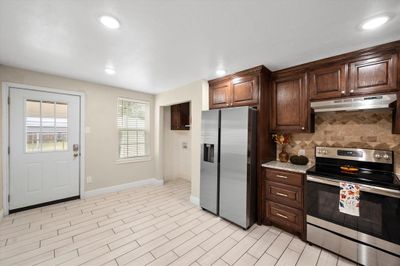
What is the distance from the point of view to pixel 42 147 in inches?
117

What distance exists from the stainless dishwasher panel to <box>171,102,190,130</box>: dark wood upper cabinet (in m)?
2.01

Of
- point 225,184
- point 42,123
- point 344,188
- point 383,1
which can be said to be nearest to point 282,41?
point 383,1

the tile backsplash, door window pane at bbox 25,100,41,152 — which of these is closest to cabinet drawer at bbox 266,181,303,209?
the tile backsplash

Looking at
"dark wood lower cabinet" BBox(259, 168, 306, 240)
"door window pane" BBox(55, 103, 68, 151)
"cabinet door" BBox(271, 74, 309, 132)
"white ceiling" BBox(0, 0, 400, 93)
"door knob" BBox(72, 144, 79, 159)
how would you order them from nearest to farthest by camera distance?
"white ceiling" BBox(0, 0, 400, 93)
"dark wood lower cabinet" BBox(259, 168, 306, 240)
"cabinet door" BBox(271, 74, 309, 132)
"door window pane" BBox(55, 103, 68, 151)
"door knob" BBox(72, 144, 79, 159)

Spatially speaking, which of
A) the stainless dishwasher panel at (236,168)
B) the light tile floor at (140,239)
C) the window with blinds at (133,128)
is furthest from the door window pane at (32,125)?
the stainless dishwasher panel at (236,168)

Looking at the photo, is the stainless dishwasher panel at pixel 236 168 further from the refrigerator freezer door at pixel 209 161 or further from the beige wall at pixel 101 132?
the beige wall at pixel 101 132

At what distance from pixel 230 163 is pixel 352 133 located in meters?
1.68

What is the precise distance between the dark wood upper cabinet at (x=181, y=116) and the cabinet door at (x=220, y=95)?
56.3 inches

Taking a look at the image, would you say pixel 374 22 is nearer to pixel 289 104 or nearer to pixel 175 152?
pixel 289 104

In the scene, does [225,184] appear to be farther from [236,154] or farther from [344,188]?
[344,188]

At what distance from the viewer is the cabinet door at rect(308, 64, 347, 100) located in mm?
2057

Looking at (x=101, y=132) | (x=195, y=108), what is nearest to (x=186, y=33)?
(x=195, y=108)

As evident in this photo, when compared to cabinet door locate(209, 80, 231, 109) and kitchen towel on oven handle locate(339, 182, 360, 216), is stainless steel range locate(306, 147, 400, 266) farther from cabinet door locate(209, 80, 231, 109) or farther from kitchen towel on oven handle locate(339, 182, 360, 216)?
cabinet door locate(209, 80, 231, 109)

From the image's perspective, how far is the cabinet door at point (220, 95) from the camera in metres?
2.92
